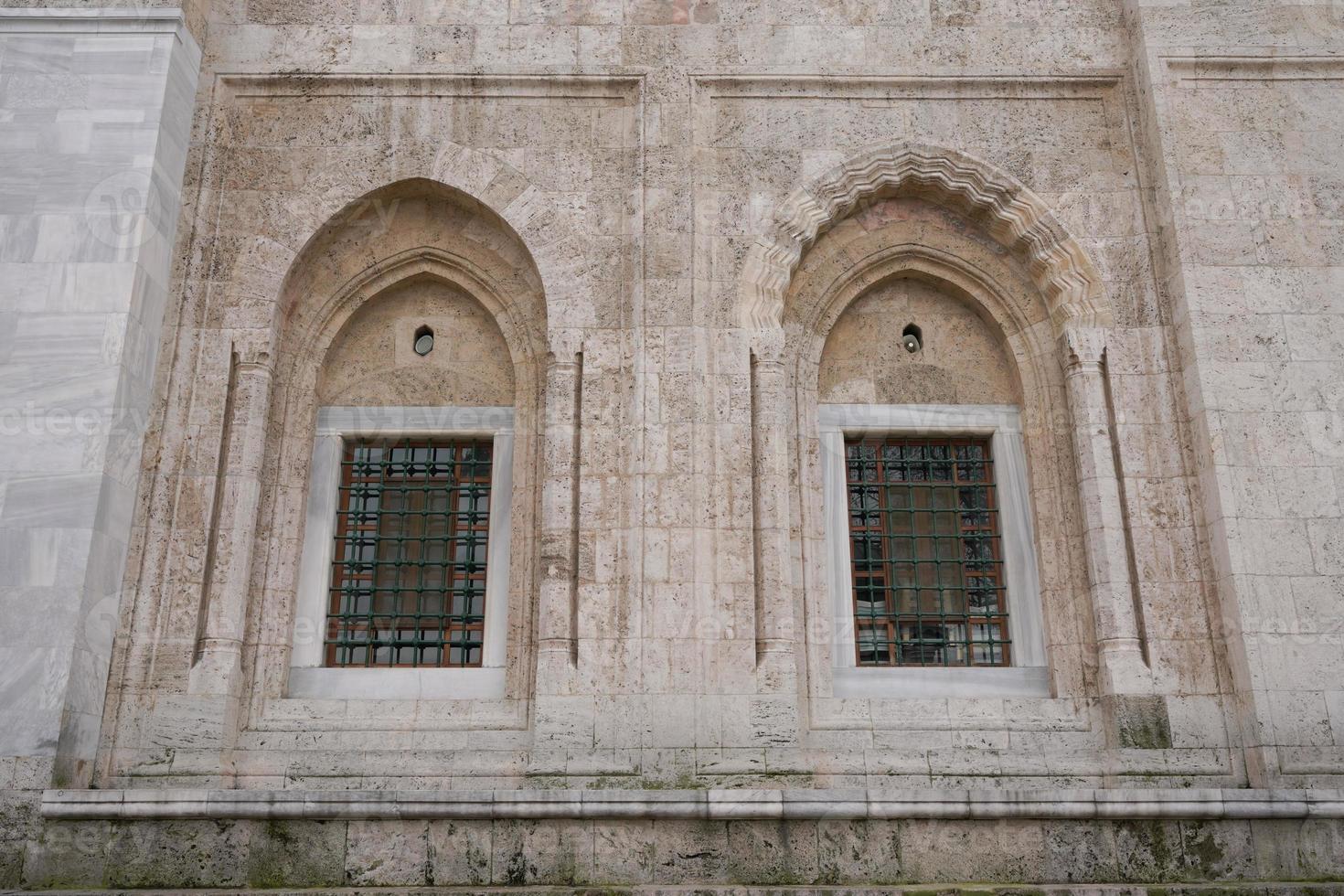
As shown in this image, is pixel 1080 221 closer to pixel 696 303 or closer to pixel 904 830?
pixel 696 303

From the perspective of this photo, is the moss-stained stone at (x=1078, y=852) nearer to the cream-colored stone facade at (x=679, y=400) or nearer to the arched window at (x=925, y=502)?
the cream-colored stone facade at (x=679, y=400)

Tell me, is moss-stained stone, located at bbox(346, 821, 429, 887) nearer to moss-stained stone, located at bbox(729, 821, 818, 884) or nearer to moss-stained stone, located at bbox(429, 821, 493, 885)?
moss-stained stone, located at bbox(429, 821, 493, 885)

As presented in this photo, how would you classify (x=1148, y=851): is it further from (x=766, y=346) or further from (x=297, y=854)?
(x=297, y=854)

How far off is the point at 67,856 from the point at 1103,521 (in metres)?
7.62

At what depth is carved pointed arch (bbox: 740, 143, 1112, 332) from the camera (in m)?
9.30

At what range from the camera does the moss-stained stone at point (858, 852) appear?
7.48 meters

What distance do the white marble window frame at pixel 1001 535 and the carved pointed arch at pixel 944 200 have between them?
1038 mm

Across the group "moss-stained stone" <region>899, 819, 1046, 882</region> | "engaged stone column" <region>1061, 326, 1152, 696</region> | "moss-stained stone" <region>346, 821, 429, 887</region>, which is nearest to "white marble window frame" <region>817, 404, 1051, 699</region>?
"engaged stone column" <region>1061, 326, 1152, 696</region>

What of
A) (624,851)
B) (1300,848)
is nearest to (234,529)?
(624,851)

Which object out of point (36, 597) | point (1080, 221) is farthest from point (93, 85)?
point (1080, 221)

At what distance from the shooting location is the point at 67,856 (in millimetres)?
7523

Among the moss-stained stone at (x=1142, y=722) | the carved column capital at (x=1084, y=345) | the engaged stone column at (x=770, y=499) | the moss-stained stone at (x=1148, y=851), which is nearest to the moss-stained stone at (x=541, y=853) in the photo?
the engaged stone column at (x=770, y=499)

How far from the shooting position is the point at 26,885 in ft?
24.5

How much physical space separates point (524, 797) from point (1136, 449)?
208 inches
